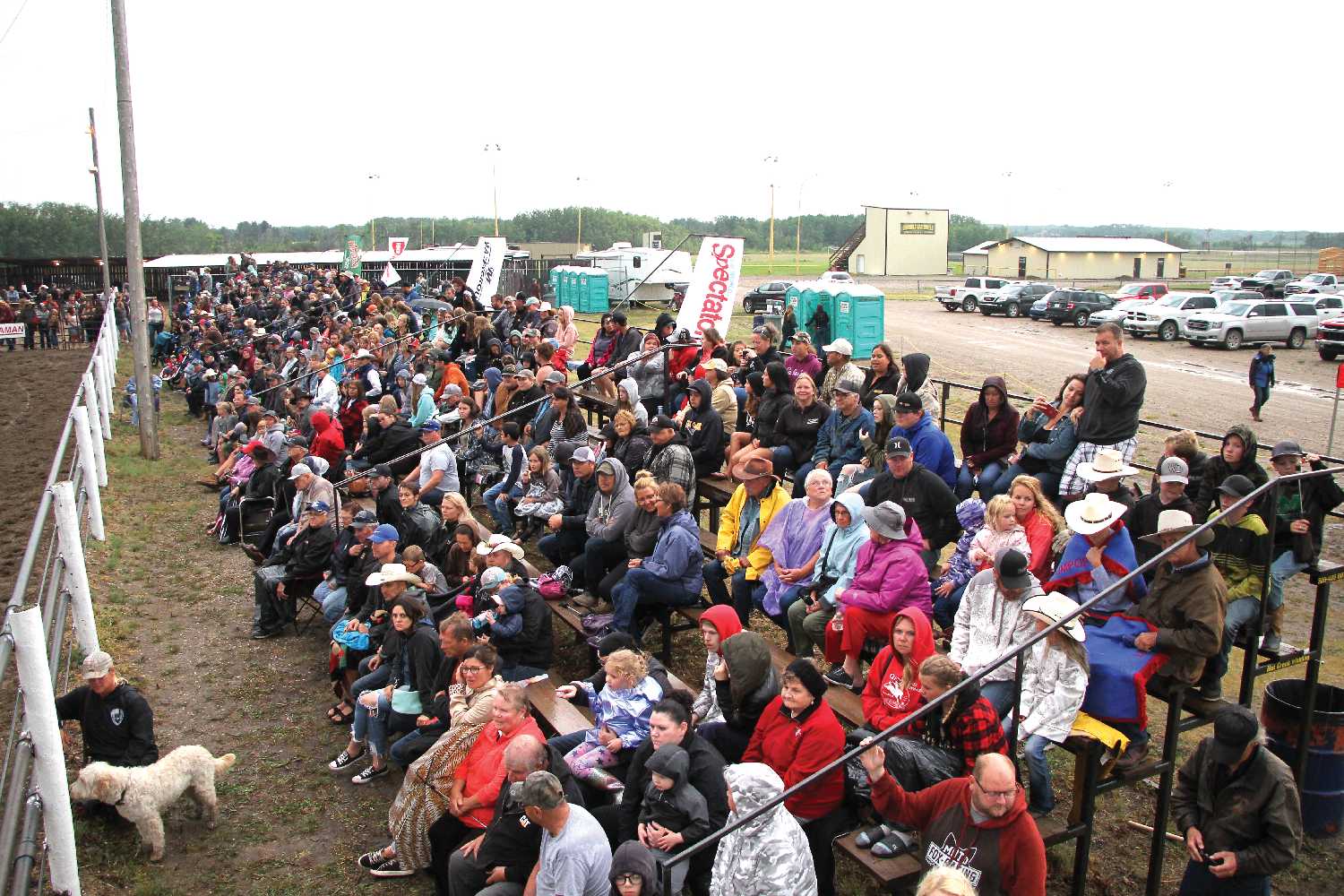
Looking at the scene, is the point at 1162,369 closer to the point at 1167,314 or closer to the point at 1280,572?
the point at 1167,314

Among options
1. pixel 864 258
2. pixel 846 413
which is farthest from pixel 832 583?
pixel 864 258

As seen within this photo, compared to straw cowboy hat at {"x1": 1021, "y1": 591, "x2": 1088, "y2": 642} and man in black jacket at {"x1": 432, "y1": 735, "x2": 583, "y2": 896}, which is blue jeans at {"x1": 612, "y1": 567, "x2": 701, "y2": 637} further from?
straw cowboy hat at {"x1": 1021, "y1": 591, "x2": 1088, "y2": 642}

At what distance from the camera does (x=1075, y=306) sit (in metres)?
38.7

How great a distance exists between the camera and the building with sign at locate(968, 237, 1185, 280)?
70938 millimetres

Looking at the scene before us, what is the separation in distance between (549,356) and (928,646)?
8.81 m

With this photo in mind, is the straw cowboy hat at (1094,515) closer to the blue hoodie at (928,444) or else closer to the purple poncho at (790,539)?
the purple poncho at (790,539)

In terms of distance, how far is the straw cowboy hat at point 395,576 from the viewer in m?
8.04

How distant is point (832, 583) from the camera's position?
7.10 metres

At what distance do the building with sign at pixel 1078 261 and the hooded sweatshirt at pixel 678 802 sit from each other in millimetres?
70052

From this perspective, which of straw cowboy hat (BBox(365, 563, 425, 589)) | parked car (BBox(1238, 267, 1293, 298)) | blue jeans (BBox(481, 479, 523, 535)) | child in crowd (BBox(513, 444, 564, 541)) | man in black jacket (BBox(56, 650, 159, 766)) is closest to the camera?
man in black jacket (BBox(56, 650, 159, 766))

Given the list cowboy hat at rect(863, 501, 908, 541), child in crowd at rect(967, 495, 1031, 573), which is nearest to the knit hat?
cowboy hat at rect(863, 501, 908, 541)

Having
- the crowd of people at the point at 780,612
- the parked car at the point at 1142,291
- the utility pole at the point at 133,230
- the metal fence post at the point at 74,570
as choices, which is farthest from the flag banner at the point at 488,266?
the parked car at the point at 1142,291

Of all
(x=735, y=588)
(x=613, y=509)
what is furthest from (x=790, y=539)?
(x=613, y=509)

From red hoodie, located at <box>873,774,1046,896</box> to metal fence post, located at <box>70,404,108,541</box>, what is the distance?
1061cm
